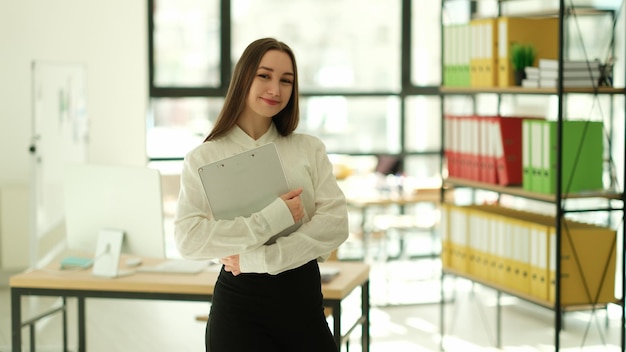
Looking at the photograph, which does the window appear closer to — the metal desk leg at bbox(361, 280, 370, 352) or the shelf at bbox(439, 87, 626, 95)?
the shelf at bbox(439, 87, 626, 95)

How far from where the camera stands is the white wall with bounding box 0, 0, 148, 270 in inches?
277

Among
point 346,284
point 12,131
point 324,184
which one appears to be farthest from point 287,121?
point 12,131

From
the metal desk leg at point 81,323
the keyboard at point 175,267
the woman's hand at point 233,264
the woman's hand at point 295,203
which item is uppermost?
the woman's hand at point 295,203

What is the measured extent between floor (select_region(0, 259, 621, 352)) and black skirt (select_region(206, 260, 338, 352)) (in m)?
2.82

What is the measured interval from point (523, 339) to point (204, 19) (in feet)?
13.2

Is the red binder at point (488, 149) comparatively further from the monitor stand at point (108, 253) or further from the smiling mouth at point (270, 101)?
the smiling mouth at point (270, 101)

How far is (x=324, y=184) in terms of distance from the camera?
9.11 ft

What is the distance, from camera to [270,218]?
2.61m

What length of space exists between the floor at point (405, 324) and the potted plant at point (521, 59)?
4.71 feet

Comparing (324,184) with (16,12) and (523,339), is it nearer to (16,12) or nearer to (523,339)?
(523,339)

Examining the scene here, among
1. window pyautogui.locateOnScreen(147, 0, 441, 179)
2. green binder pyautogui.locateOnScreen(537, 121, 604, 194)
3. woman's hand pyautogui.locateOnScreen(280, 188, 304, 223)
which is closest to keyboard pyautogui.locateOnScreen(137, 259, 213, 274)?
woman's hand pyautogui.locateOnScreen(280, 188, 304, 223)

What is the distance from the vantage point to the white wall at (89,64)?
23.1 ft

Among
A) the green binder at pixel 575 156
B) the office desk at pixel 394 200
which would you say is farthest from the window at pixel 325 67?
the green binder at pixel 575 156

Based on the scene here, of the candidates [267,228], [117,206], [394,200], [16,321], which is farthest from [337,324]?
[394,200]
